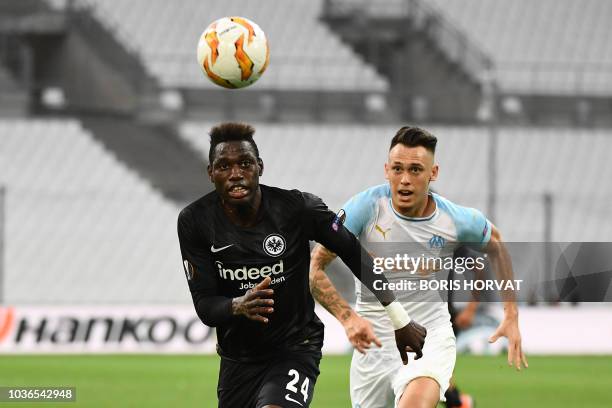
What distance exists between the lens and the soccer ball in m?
8.60

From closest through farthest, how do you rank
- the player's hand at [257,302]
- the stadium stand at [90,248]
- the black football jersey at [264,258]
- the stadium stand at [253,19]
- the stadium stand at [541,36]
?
the player's hand at [257,302], the black football jersey at [264,258], the stadium stand at [90,248], the stadium stand at [253,19], the stadium stand at [541,36]

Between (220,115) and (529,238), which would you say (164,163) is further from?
(529,238)

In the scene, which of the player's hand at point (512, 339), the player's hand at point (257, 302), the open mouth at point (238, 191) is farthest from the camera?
the player's hand at point (512, 339)

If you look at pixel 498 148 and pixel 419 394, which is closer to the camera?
pixel 419 394

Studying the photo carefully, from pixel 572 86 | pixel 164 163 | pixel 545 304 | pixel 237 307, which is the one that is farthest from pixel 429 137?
pixel 572 86

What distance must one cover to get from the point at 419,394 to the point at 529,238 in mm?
14518

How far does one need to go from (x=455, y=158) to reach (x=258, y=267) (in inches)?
823

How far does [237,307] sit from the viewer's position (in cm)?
550

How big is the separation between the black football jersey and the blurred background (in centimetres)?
1088

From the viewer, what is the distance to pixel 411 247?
7215 millimetres

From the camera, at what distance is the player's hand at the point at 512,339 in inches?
260

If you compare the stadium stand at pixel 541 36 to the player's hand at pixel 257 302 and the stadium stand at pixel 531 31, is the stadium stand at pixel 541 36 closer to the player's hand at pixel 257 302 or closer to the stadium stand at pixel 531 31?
the stadium stand at pixel 531 31

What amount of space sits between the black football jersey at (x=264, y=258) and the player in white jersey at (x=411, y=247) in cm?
57

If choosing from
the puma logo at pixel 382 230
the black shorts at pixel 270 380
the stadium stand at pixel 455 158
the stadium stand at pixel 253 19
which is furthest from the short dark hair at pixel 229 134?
the stadium stand at pixel 253 19
